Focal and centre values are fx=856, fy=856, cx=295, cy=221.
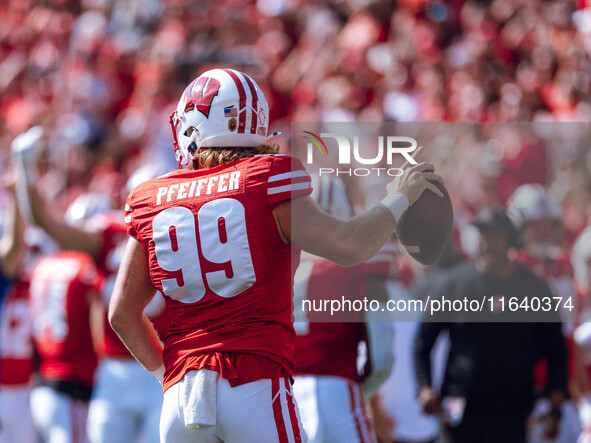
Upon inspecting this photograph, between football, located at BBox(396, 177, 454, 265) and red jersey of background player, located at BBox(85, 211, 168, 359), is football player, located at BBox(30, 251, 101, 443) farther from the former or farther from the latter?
football, located at BBox(396, 177, 454, 265)

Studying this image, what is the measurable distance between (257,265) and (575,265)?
337 centimetres

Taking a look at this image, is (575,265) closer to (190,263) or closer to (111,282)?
(111,282)

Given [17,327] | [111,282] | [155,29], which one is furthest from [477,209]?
[155,29]

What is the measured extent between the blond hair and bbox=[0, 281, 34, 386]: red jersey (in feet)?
12.3

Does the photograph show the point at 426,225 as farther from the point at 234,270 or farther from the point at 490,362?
the point at 490,362

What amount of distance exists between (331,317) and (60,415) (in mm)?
2672

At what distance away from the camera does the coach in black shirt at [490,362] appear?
16.0 ft

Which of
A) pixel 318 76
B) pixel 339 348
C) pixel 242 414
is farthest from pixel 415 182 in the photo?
pixel 318 76

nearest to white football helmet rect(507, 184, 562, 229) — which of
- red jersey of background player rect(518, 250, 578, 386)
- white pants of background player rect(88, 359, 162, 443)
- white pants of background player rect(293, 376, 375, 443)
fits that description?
red jersey of background player rect(518, 250, 578, 386)

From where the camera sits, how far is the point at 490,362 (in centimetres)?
511

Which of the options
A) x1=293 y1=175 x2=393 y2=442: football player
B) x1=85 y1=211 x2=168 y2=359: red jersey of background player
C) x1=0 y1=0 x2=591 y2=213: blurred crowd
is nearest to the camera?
x1=293 y1=175 x2=393 y2=442: football player

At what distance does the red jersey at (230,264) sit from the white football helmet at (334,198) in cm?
134

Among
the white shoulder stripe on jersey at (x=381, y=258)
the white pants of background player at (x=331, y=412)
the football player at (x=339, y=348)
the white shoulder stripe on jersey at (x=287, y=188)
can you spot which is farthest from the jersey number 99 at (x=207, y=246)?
the white pants of background player at (x=331, y=412)

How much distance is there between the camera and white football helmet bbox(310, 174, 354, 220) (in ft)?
13.6
